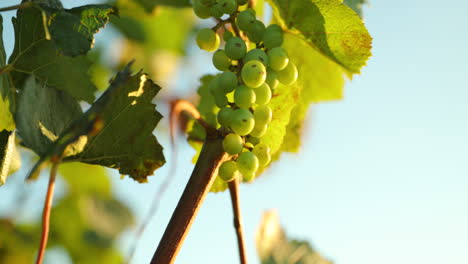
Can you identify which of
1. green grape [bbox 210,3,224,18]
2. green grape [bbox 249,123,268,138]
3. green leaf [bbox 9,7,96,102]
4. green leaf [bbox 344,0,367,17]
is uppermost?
green leaf [bbox 344,0,367,17]

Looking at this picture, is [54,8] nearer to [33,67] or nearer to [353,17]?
[33,67]

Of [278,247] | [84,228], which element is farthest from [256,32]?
[84,228]

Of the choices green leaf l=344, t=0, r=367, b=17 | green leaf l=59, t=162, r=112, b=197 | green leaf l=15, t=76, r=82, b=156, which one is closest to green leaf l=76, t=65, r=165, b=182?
green leaf l=15, t=76, r=82, b=156

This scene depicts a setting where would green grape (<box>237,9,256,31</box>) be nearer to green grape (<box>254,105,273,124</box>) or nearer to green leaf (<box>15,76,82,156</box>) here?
green grape (<box>254,105,273,124</box>)

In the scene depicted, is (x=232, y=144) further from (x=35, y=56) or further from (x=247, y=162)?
(x=35, y=56)

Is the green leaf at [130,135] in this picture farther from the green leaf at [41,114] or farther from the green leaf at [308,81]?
the green leaf at [308,81]

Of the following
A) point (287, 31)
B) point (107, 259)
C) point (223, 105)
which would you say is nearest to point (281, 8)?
point (287, 31)

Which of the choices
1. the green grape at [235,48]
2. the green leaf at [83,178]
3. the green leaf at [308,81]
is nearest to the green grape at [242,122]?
the green grape at [235,48]
